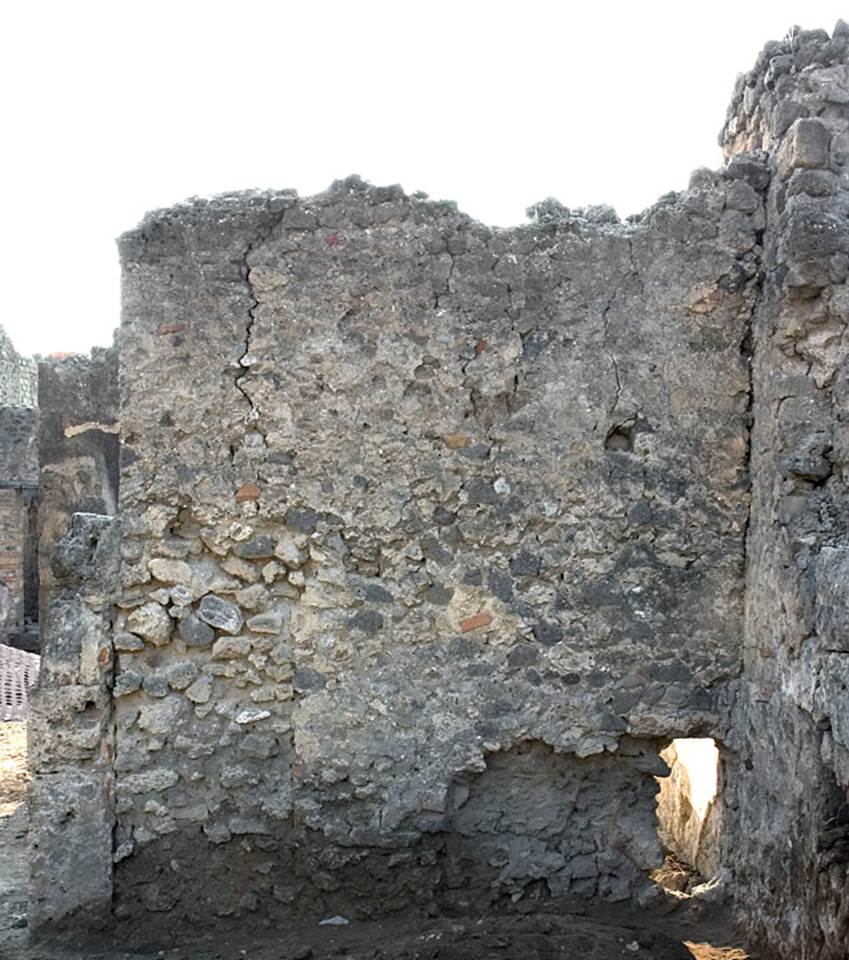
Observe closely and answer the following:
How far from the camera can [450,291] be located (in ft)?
13.3

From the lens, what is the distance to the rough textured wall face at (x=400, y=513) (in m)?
4.00

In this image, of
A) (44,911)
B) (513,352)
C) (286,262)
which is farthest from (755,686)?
(44,911)

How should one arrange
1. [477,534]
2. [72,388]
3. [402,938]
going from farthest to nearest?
1. [72,388]
2. [477,534]
3. [402,938]

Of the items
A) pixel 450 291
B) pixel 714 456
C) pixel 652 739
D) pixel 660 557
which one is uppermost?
pixel 450 291

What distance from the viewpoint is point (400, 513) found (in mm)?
4035

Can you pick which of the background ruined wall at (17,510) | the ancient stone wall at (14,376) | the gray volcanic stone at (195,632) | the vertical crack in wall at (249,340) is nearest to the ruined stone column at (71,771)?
the gray volcanic stone at (195,632)

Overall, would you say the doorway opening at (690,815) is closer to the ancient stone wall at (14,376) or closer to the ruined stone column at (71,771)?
the ruined stone column at (71,771)

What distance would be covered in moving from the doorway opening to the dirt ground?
346mm

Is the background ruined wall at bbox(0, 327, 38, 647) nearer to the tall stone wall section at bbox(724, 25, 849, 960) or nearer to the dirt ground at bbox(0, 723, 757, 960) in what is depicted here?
the dirt ground at bbox(0, 723, 757, 960)

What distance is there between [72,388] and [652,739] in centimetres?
286

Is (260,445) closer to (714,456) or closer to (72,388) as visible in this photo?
(72,388)

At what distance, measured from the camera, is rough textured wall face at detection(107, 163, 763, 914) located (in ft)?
13.1

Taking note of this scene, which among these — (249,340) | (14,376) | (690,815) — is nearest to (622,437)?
(249,340)

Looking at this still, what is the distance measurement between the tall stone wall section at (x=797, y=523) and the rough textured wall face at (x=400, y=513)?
0.60 feet
